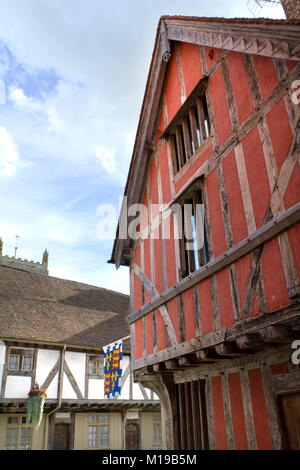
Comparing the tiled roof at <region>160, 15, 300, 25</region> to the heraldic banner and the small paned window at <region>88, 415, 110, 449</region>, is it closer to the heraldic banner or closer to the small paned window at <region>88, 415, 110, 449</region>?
the heraldic banner

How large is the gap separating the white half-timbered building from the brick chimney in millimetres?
→ 12974

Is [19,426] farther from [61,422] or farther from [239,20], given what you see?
[239,20]

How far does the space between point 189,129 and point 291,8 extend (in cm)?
297

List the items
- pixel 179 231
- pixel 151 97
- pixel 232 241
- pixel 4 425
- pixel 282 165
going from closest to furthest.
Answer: pixel 282 165, pixel 232 241, pixel 179 231, pixel 151 97, pixel 4 425

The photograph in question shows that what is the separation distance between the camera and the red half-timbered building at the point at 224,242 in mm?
4188

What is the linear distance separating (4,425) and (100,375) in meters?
3.95

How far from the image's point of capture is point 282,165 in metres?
4.25

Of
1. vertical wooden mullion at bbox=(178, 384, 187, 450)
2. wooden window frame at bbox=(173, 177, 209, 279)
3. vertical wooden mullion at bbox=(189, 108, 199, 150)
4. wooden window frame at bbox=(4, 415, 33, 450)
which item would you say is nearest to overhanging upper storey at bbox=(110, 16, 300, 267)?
vertical wooden mullion at bbox=(189, 108, 199, 150)

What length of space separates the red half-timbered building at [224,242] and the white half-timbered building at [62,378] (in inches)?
319

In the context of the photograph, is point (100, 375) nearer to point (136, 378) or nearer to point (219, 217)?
point (136, 378)

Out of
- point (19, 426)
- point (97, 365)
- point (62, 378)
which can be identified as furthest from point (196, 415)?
point (97, 365)

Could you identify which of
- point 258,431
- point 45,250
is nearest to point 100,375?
point 258,431

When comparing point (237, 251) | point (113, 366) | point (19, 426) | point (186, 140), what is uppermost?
point (186, 140)

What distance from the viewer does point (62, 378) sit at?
14.3 m
